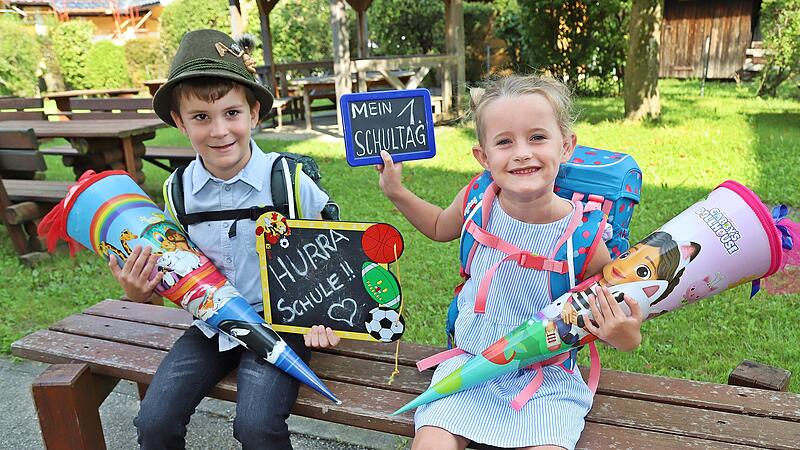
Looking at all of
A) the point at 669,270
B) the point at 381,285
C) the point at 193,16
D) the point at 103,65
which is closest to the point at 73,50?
the point at 103,65

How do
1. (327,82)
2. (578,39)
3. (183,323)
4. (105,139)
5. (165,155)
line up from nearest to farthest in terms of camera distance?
(183,323) < (105,139) < (165,155) < (327,82) < (578,39)

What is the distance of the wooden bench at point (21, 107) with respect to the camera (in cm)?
715

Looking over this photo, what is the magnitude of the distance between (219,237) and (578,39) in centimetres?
1180

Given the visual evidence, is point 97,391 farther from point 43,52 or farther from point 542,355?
point 43,52

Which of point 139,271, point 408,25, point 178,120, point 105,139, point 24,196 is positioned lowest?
point 24,196

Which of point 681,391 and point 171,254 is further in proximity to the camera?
point 171,254

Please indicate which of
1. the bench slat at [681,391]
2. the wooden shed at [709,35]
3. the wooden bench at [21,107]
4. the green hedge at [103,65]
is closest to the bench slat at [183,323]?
the bench slat at [681,391]

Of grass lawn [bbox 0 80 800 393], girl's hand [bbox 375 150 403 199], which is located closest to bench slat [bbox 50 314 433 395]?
girl's hand [bbox 375 150 403 199]

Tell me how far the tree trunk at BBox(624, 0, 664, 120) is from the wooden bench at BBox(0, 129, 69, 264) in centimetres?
731

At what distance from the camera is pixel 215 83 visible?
6.79ft

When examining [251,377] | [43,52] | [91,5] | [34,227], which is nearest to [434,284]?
[251,377]

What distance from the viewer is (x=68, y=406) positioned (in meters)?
2.18

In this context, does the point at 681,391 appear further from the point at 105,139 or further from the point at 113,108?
the point at 113,108

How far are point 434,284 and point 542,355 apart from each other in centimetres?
232
